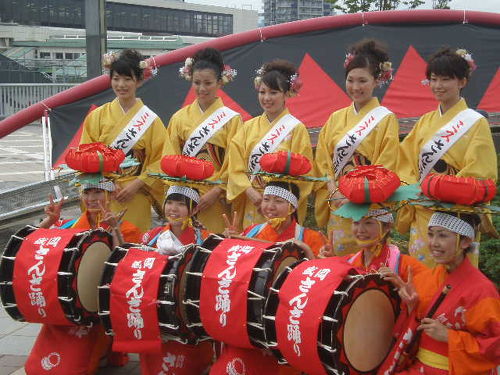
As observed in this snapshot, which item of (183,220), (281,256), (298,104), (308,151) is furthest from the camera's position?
(298,104)

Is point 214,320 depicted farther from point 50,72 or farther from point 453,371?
point 50,72

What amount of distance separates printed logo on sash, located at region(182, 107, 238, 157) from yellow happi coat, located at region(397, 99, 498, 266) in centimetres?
152

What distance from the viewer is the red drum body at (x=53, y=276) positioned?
4109mm

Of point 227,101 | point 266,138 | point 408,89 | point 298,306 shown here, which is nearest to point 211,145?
point 266,138

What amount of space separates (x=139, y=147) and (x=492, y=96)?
199 inches

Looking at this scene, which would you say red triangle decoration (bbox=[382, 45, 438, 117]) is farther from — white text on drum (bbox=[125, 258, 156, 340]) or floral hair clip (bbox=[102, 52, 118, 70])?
white text on drum (bbox=[125, 258, 156, 340])

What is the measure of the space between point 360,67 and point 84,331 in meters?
2.55

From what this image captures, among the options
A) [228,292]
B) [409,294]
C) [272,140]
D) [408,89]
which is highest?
[408,89]

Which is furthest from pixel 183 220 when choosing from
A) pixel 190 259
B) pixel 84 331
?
pixel 84 331

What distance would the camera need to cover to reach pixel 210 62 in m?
5.29

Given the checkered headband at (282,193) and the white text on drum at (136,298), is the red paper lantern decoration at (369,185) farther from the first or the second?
the white text on drum at (136,298)

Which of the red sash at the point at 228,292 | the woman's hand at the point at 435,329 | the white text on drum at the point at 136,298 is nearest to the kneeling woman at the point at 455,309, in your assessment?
the woman's hand at the point at 435,329

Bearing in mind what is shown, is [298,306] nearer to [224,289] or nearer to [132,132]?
[224,289]

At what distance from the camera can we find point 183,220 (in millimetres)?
4582
